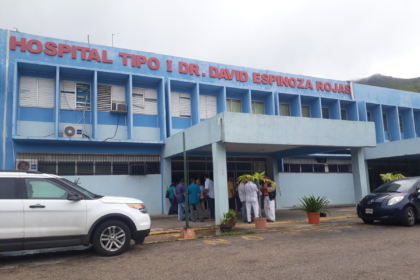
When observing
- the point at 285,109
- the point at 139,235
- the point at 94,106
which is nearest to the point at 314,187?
the point at 285,109

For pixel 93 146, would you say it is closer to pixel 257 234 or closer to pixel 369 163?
pixel 257 234

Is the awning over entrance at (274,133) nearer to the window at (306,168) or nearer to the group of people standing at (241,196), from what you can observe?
the group of people standing at (241,196)

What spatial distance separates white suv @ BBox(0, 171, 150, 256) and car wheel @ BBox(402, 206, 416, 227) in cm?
791

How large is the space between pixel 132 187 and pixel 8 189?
31.0 feet

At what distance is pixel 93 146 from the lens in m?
15.7

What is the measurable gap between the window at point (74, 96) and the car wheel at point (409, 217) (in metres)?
13.3

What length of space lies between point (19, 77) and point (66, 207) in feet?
34.2

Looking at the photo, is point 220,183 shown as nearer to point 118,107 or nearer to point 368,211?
point 368,211

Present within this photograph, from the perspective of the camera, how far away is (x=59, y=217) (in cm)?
692

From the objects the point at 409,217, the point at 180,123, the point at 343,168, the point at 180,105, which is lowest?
the point at 409,217

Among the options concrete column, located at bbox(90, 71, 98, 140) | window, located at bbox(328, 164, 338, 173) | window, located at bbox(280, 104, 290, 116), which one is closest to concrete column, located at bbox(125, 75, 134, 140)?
concrete column, located at bbox(90, 71, 98, 140)

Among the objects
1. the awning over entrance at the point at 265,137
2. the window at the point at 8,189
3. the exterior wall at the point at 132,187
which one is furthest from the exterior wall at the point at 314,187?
the window at the point at 8,189

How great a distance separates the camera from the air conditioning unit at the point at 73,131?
14883 mm

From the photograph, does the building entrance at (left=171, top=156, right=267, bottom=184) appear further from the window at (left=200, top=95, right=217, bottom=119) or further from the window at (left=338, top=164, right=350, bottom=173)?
the window at (left=338, top=164, right=350, bottom=173)
